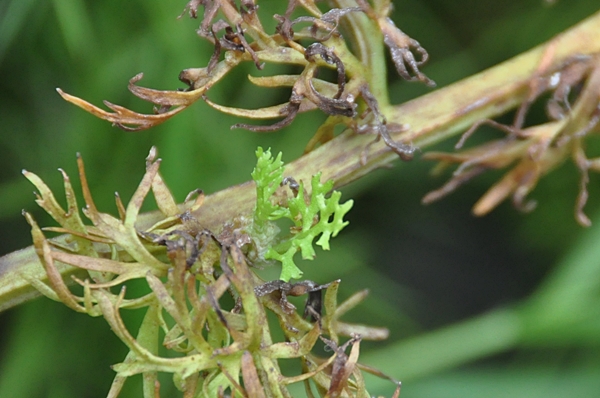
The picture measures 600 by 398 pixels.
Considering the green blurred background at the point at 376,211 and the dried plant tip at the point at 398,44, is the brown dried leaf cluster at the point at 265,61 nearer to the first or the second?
the dried plant tip at the point at 398,44

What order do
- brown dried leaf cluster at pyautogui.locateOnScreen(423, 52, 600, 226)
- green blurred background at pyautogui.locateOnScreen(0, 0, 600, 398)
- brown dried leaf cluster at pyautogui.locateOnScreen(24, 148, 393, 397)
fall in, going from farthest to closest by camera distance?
green blurred background at pyautogui.locateOnScreen(0, 0, 600, 398)
brown dried leaf cluster at pyautogui.locateOnScreen(423, 52, 600, 226)
brown dried leaf cluster at pyautogui.locateOnScreen(24, 148, 393, 397)

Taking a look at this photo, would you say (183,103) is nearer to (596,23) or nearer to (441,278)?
(596,23)

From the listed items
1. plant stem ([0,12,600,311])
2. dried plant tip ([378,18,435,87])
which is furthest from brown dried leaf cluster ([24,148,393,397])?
dried plant tip ([378,18,435,87])

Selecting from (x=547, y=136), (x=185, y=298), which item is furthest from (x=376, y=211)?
(x=185, y=298)

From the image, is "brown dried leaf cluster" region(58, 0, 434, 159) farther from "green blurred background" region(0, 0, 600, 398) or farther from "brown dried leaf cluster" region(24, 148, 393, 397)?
"green blurred background" region(0, 0, 600, 398)

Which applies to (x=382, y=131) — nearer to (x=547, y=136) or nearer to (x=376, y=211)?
(x=547, y=136)

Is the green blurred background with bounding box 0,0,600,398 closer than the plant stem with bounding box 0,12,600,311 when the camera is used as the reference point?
No

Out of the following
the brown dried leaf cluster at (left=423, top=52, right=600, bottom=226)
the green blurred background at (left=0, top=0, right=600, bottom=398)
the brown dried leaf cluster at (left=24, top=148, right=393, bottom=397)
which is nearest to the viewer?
the brown dried leaf cluster at (left=24, top=148, right=393, bottom=397)
